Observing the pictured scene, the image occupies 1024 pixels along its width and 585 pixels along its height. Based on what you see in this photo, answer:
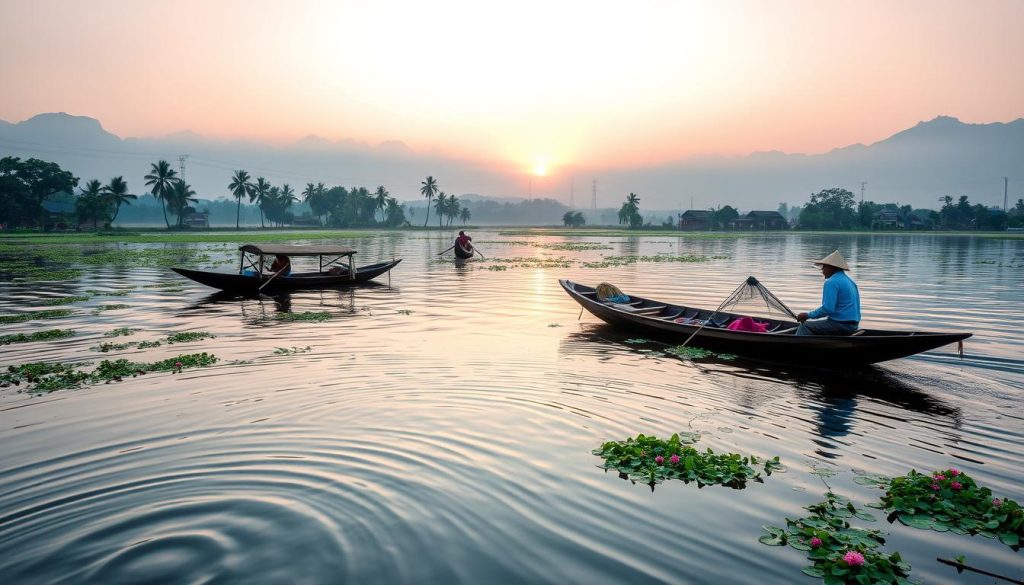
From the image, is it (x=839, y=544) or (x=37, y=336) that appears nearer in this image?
(x=839, y=544)

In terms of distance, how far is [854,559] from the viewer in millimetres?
4402

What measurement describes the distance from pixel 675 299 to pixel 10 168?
318 feet

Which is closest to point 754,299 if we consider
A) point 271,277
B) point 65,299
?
point 271,277

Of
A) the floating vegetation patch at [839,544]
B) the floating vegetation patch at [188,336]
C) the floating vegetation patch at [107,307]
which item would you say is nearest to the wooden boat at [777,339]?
the floating vegetation patch at [839,544]

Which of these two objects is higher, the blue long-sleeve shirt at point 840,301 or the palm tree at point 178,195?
the palm tree at point 178,195

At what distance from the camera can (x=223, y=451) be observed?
667cm

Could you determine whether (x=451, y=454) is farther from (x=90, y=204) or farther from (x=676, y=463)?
(x=90, y=204)

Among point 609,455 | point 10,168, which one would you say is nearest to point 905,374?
point 609,455

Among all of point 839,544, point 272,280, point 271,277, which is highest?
point 271,277

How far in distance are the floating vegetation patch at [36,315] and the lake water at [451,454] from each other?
403cm

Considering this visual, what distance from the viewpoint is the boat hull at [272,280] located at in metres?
20.8

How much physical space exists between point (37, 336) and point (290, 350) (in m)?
6.16

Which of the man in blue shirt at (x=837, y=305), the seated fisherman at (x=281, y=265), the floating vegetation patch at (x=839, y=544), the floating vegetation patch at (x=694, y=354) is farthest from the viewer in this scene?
the seated fisherman at (x=281, y=265)

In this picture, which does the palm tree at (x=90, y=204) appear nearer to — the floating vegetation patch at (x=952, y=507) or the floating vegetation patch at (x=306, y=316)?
the floating vegetation patch at (x=306, y=316)
